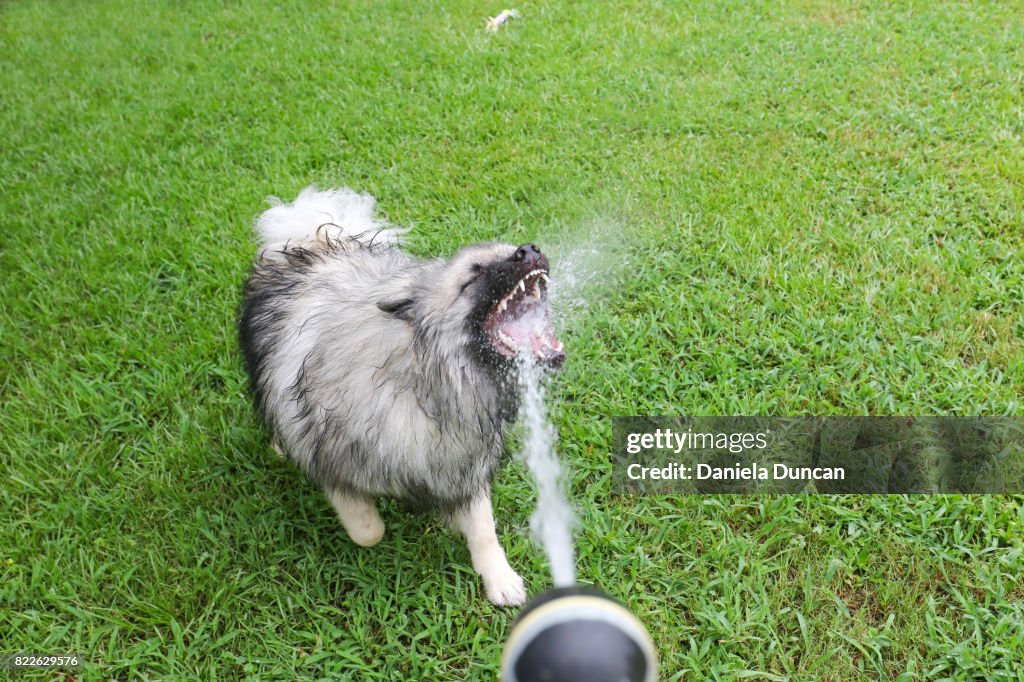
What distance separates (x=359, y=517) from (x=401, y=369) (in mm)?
772

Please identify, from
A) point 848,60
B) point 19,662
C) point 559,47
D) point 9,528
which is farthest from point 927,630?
point 559,47

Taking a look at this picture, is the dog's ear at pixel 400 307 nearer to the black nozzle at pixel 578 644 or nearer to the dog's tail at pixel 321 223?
the dog's tail at pixel 321 223

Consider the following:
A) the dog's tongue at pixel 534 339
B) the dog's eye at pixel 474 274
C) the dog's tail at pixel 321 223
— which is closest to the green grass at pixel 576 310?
the dog's tail at pixel 321 223

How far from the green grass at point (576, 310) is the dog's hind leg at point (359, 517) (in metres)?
0.16

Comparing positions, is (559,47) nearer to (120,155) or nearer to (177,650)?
(120,155)

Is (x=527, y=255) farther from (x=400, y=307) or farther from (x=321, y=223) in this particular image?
(x=321, y=223)

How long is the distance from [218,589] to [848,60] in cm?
592

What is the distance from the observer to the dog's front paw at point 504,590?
2506 millimetres

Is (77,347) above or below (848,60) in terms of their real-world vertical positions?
below

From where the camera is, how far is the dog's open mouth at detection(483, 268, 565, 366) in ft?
6.24

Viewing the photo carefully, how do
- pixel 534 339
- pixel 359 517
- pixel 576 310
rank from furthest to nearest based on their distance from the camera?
pixel 576 310, pixel 359 517, pixel 534 339

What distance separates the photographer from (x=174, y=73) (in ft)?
20.5

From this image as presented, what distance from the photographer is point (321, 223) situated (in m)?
2.91

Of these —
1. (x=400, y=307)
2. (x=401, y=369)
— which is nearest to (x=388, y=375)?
(x=401, y=369)
